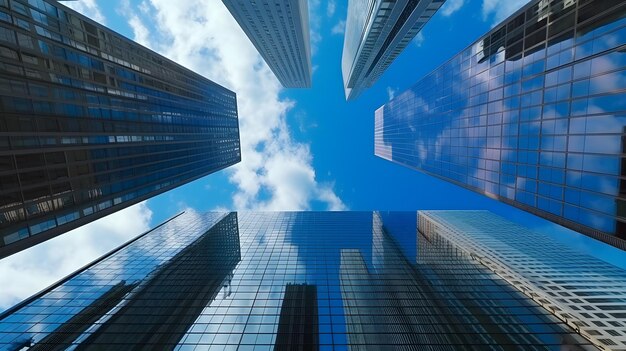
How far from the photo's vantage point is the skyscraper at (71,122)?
89.4 ft

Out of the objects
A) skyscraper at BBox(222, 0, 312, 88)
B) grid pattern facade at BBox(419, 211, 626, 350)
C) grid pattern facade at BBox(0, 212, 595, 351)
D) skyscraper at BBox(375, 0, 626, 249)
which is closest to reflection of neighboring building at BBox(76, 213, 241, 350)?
grid pattern facade at BBox(0, 212, 595, 351)

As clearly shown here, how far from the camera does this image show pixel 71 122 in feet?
114

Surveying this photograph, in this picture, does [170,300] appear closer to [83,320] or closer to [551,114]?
[83,320]

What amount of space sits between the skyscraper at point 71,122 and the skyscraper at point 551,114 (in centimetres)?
4531

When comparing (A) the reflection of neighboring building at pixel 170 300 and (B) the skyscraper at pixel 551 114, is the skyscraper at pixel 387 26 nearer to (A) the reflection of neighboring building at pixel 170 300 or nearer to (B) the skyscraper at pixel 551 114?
(B) the skyscraper at pixel 551 114

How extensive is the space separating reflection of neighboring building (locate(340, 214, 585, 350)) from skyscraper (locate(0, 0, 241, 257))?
1302 inches

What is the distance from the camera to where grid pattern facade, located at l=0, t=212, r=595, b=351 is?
108 feet

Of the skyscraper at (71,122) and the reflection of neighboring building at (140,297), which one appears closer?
the skyscraper at (71,122)

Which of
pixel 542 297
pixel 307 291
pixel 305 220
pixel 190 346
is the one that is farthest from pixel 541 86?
pixel 305 220

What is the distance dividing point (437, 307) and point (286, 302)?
18654mm

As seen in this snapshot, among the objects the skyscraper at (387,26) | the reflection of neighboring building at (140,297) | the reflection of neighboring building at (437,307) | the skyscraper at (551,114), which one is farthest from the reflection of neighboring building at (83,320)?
the skyscraper at (387,26)

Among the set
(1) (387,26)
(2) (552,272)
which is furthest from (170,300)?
(1) (387,26)

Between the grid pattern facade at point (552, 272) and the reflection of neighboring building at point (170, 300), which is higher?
the reflection of neighboring building at point (170, 300)

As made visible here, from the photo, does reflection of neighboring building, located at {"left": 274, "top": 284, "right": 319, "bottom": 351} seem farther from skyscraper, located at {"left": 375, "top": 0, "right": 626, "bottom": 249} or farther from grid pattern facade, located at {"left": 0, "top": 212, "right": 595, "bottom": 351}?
skyscraper, located at {"left": 375, "top": 0, "right": 626, "bottom": 249}
